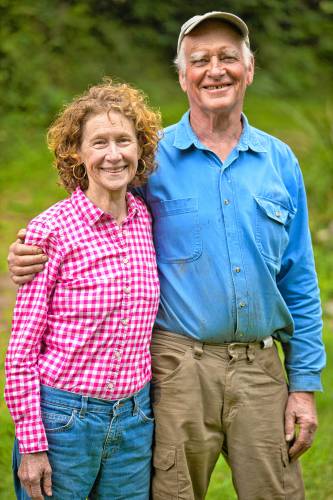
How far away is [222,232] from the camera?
255cm

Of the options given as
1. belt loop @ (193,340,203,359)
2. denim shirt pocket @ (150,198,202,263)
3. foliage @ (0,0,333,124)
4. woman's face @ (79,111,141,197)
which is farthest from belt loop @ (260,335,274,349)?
foliage @ (0,0,333,124)

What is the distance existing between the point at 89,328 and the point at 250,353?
0.60m

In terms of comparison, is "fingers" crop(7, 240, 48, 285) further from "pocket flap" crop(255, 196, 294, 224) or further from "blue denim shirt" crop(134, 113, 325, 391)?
"pocket flap" crop(255, 196, 294, 224)

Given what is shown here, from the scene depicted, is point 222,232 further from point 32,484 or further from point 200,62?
point 32,484

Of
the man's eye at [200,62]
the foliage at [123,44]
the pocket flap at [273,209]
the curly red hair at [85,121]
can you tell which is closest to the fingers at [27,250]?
the curly red hair at [85,121]

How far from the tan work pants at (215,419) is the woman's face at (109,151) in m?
0.55

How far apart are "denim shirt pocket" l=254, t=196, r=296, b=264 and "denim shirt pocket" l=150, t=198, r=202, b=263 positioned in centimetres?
20

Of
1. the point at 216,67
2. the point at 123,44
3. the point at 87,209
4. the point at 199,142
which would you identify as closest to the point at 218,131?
the point at 199,142

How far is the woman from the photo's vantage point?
2297mm

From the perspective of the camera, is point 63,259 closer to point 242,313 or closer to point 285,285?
point 242,313

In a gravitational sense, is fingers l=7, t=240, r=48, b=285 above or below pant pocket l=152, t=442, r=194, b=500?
above

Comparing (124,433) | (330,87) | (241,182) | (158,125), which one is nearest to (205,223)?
(241,182)

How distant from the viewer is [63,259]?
91.4 inches

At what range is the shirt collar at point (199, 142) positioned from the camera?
104 inches
